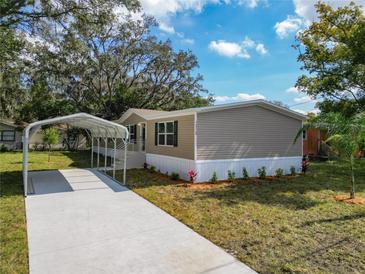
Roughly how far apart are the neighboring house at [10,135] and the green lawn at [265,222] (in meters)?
21.6

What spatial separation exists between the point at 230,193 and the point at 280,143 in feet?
17.0

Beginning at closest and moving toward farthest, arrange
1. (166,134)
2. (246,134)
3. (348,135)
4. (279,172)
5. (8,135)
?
(348,135), (246,134), (279,172), (166,134), (8,135)

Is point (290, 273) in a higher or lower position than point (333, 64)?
lower

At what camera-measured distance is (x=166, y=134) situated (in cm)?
1265

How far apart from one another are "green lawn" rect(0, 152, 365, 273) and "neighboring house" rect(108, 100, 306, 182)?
1387 mm

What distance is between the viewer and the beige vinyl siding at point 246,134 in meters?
10.5

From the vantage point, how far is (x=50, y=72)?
22766mm

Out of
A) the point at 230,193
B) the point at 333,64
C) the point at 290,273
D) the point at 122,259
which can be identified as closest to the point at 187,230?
the point at 122,259

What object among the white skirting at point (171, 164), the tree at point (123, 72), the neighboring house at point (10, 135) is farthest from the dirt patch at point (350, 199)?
the neighboring house at point (10, 135)

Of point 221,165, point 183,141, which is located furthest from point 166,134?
point 221,165

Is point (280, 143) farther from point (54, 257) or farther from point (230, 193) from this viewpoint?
point (54, 257)

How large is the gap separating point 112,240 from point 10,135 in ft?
98.0

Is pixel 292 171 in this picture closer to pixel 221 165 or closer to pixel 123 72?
pixel 221 165

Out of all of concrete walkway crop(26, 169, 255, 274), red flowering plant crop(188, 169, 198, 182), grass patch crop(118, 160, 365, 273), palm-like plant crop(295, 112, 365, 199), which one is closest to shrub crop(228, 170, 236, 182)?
grass patch crop(118, 160, 365, 273)
